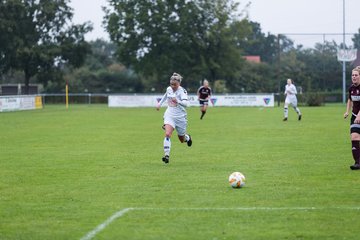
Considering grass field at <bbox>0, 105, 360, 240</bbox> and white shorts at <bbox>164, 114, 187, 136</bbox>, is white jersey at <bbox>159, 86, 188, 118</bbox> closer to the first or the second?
white shorts at <bbox>164, 114, 187, 136</bbox>

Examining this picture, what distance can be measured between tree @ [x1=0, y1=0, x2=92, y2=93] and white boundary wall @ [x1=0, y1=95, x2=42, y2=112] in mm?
17881

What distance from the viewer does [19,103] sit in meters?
52.7

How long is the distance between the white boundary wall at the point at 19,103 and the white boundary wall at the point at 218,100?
703 cm

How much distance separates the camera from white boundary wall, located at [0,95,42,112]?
49.2 m

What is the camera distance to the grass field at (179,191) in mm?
8180

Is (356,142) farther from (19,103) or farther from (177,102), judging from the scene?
(19,103)

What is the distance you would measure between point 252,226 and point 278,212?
3.18ft

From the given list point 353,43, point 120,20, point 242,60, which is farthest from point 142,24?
point 353,43

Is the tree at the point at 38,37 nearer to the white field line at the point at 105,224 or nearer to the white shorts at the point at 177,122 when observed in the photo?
the white shorts at the point at 177,122

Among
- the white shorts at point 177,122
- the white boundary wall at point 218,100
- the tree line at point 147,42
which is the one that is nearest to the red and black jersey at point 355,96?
the white shorts at point 177,122

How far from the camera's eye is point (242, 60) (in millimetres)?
84875

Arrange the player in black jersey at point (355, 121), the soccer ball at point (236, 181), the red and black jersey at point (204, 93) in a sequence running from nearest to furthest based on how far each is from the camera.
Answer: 1. the soccer ball at point (236, 181)
2. the player in black jersey at point (355, 121)
3. the red and black jersey at point (204, 93)

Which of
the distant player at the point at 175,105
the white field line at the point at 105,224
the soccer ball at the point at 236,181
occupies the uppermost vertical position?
the distant player at the point at 175,105

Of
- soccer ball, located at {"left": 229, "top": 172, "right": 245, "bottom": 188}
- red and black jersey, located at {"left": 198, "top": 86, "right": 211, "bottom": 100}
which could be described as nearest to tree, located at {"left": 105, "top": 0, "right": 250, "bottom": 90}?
red and black jersey, located at {"left": 198, "top": 86, "right": 211, "bottom": 100}
